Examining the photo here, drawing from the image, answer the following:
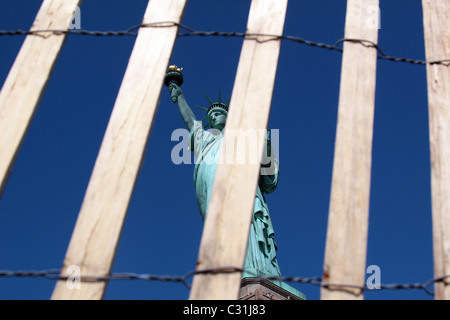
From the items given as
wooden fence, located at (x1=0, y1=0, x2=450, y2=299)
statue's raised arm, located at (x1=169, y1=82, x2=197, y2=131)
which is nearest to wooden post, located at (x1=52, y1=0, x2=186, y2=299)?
wooden fence, located at (x1=0, y1=0, x2=450, y2=299)

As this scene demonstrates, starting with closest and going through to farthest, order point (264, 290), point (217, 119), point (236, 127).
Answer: point (236, 127), point (264, 290), point (217, 119)

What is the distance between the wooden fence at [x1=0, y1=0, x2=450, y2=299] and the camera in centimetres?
237

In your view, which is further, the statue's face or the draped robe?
the statue's face

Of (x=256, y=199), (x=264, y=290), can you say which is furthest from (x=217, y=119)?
(x=264, y=290)

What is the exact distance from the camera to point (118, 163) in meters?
2.56

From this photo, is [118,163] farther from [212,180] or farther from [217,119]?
[217,119]

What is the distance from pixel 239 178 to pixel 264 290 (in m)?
3.64

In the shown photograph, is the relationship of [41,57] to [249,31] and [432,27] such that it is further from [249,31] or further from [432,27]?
[432,27]

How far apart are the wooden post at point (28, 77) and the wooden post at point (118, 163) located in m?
0.34

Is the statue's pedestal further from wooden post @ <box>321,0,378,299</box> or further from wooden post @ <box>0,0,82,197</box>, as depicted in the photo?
wooden post @ <box>0,0,82,197</box>

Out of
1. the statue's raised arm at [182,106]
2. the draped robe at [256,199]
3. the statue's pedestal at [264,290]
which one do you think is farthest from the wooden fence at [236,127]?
the statue's raised arm at [182,106]

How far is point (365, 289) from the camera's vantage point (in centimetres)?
233

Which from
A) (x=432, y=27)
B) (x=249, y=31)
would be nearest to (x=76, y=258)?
(x=249, y=31)

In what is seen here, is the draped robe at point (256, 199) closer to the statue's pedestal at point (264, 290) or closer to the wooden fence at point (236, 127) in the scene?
the statue's pedestal at point (264, 290)
